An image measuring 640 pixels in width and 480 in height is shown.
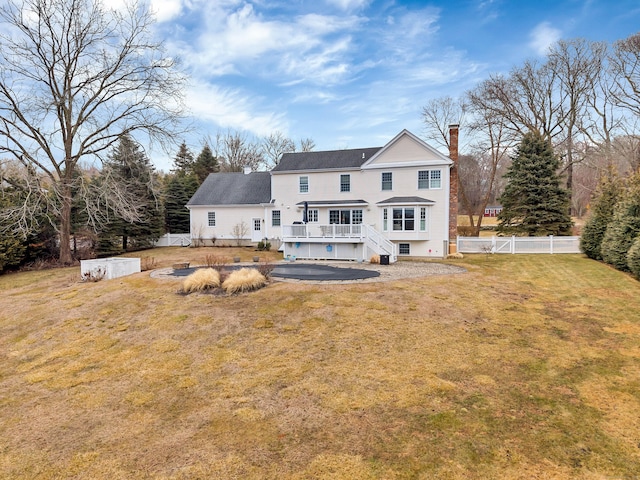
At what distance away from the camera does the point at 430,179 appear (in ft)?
71.9

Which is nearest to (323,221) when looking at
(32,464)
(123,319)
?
(123,319)

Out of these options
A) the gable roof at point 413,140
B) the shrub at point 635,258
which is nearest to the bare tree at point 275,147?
the gable roof at point 413,140

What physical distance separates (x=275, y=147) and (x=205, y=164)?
1055 cm

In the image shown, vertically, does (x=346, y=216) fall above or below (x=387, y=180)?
below

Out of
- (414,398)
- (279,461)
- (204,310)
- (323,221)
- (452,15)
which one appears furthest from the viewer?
(323,221)

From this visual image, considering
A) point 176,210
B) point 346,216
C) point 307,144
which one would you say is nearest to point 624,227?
point 346,216

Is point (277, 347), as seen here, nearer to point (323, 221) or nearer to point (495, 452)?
point (495, 452)

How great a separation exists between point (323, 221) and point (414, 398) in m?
18.5

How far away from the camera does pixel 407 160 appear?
73.1ft

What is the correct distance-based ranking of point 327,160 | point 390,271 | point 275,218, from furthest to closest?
1. point 275,218
2. point 327,160
3. point 390,271

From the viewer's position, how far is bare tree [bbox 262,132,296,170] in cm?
5069

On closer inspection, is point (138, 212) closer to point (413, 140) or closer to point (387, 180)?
point (387, 180)

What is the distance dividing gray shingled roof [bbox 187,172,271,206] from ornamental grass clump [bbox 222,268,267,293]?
599 inches

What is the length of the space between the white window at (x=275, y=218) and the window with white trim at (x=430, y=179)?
10848 mm
